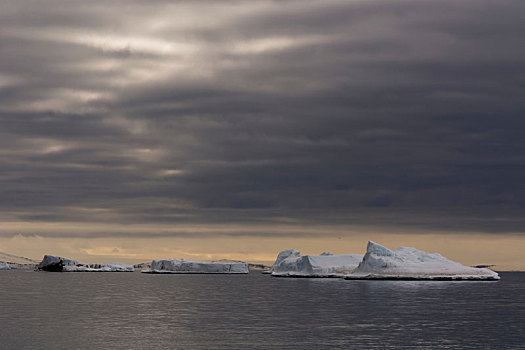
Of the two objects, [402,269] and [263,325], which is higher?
[402,269]

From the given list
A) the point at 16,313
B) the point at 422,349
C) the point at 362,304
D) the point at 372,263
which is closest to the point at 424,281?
the point at 372,263

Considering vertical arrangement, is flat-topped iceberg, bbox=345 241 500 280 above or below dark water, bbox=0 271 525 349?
above

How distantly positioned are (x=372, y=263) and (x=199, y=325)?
121100mm

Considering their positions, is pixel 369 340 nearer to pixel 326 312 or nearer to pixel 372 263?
pixel 326 312

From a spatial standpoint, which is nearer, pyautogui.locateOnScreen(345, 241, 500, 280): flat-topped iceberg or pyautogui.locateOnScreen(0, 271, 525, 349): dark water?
pyautogui.locateOnScreen(0, 271, 525, 349): dark water

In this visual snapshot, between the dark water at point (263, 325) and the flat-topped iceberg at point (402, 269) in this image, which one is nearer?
the dark water at point (263, 325)

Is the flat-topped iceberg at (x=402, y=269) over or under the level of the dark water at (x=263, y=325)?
over

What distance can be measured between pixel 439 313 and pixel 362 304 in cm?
1542

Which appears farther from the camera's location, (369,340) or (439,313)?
(439,313)

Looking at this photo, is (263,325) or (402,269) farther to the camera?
(402,269)

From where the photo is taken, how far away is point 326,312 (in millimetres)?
80375

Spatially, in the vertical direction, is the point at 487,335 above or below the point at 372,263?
below

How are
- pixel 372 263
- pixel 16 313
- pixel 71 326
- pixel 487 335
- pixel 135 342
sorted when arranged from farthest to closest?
pixel 372 263, pixel 16 313, pixel 71 326, pixel 487 335, pixel 135 342

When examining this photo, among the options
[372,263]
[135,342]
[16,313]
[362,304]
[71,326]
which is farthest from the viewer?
[372,263]
